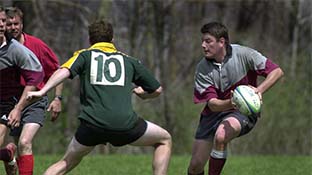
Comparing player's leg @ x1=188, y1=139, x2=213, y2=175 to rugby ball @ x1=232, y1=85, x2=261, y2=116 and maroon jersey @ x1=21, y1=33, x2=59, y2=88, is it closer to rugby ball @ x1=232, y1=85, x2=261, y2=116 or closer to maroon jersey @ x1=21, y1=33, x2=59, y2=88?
rugby ball @ x1=232, y1=85, x2=261, y2=116

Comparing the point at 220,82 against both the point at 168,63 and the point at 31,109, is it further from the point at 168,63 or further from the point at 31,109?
the point at 168,63

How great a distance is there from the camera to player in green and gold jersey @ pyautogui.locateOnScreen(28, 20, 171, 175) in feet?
21.6

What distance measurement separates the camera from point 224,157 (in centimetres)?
766

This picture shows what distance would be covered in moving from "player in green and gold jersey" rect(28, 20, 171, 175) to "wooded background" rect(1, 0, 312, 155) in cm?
965

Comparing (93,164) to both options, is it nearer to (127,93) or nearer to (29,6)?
(127,93)

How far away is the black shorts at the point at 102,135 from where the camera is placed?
661 cm

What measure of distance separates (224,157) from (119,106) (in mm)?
1457

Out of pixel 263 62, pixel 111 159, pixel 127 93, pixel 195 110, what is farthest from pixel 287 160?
pixel 127 93

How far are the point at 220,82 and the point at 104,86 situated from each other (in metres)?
1.57

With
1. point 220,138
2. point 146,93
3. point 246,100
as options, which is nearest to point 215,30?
point 246,100

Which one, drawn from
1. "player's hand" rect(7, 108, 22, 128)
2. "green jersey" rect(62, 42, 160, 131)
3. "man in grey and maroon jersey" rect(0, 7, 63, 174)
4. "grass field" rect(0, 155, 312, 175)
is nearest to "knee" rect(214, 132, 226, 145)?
"green jersey" rect(62, 42, 160, 131)

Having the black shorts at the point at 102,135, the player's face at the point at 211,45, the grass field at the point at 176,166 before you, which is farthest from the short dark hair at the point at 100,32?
the grass field at the point at 176,166

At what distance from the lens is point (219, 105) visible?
295 inches

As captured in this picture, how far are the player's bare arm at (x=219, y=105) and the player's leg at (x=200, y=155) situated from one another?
426mm
